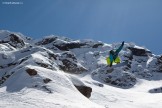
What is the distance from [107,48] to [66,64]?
37.4m

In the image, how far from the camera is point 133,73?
3947 inches

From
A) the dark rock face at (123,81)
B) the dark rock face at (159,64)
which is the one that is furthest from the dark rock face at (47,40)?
the dark rock face at (123,81)

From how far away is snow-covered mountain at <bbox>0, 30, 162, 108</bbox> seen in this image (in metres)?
25.7

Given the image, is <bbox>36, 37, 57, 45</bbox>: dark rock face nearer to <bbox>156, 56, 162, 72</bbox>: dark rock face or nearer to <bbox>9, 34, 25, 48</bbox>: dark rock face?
<bbox>9, 34, 25, 48</bbox>: dark rock face

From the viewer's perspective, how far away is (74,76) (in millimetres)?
36031

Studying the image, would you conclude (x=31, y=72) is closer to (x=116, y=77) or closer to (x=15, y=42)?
(x=116, y=77)

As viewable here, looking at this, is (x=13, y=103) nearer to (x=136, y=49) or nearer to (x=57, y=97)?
(x=57, y=97)

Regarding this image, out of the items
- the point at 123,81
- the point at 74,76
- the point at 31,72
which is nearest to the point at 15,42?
the point at 123,81

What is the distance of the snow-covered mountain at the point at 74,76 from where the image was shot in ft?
84.4

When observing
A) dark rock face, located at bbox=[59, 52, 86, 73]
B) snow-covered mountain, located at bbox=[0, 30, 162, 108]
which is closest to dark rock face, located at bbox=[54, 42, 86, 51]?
snow-covered mountain, located at bbox=[0, 30, 162, 108]

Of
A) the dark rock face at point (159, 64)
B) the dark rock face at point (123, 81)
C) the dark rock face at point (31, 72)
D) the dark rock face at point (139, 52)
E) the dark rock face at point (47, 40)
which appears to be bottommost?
the dark rock face at point (31, 72)

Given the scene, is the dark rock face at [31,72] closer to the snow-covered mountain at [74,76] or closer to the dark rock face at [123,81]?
the snow-covered mountain at [74,76]

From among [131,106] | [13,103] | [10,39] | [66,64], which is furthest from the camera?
[10,39]

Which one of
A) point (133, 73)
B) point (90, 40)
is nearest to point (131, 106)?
point (133, 73)
